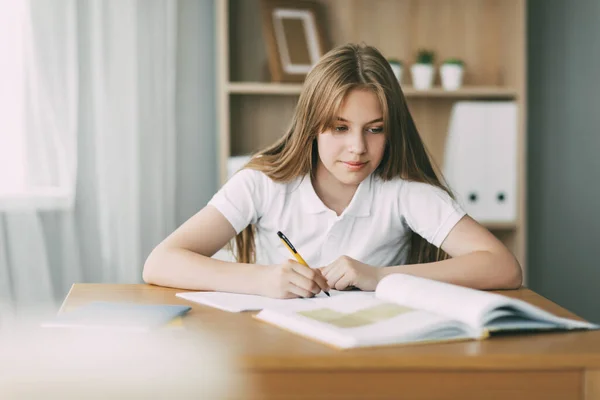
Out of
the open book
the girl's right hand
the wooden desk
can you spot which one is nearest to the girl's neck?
the girl's right hand

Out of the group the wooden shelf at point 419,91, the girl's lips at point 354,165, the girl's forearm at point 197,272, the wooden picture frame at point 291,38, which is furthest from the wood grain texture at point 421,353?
the wooden picture frame at point 291,38

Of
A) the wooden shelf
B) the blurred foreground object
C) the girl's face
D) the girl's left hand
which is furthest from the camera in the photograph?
the wooden shelf

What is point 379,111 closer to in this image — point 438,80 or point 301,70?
point 301,70

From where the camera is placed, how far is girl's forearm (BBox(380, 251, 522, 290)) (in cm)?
136

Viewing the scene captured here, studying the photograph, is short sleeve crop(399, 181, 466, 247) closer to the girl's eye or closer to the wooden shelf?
the girl's eye

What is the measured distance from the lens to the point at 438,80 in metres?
3.06

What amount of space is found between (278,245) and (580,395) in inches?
37.5

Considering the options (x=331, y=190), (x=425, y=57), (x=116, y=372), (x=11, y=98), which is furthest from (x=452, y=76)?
(x=116, y=372)

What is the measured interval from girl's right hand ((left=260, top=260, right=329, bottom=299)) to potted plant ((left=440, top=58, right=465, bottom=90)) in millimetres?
1836

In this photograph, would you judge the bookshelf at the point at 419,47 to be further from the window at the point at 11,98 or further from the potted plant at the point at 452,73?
the window at the point at 11,98

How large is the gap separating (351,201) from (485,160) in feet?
4.26

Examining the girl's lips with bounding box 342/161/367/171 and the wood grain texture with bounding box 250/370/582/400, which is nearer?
the wood grain texture with bounding box 250/370/582/400

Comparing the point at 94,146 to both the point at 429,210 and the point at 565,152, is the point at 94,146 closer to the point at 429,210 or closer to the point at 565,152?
the point at 429,210

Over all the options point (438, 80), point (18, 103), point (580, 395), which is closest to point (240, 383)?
point (580, 395)
